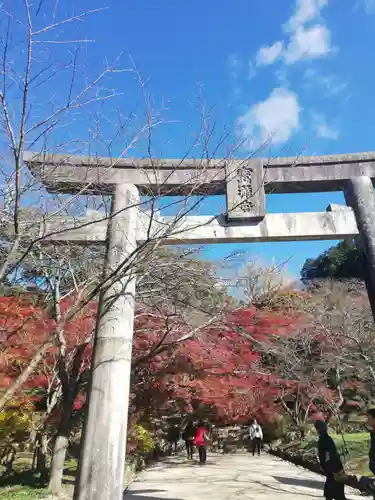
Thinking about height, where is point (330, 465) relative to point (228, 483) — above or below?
above

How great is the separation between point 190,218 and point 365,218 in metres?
2.28

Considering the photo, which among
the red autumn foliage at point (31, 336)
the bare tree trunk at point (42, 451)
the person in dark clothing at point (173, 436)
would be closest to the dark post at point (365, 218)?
the red autumn foliage at point (31, 336)

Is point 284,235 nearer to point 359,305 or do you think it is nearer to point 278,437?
point 359,305

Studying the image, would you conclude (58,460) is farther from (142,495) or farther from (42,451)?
(42,451)

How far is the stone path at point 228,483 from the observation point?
24.8ft

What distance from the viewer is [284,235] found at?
207 inches

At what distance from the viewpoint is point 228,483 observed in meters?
9.13

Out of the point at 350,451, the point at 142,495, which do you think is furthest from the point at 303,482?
the point at 142,495

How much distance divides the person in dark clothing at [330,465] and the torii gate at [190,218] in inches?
75.3

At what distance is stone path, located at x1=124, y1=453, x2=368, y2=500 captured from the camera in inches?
298

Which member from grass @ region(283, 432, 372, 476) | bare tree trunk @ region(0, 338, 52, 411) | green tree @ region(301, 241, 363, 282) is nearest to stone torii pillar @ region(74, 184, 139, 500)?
bare tree trunk @ region(0, 338, 52, 411)

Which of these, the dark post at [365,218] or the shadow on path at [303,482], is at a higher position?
the dark post at [365,218]

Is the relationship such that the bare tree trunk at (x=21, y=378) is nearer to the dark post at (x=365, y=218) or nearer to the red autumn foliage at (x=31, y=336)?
the dark post at (x=365, y=218)

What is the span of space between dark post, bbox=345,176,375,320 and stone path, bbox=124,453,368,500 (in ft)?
14.7
